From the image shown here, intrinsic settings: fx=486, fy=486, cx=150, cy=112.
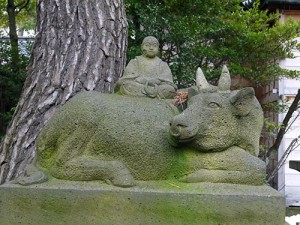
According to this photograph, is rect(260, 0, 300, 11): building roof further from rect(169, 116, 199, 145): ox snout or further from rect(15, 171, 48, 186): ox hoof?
rect(15, 171, 48, 186): ox hoof

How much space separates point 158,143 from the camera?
2773mm

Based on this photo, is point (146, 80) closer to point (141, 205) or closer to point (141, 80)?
point (141, 80)

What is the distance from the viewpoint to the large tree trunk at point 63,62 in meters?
5.19

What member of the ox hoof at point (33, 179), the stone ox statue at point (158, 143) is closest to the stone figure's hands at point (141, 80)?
the stone ox statue at point (158, 143)

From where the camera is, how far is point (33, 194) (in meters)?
2.65

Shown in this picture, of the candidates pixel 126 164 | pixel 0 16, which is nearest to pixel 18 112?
pixel 126 164

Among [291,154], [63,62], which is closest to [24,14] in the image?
[291,154]

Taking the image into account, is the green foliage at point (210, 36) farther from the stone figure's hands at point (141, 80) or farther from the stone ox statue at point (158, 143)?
the stone ox statue at point (158, 143)

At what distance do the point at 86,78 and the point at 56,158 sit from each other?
104 inches

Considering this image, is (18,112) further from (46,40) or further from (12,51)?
(12,51)

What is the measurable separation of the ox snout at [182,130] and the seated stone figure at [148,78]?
0.60m

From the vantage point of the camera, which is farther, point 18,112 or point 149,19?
point 149,19

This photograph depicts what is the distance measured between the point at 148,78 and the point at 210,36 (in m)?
4.20

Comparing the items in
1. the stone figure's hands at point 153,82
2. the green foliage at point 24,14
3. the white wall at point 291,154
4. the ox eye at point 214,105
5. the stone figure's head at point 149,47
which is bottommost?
the white wall at point 291,154
